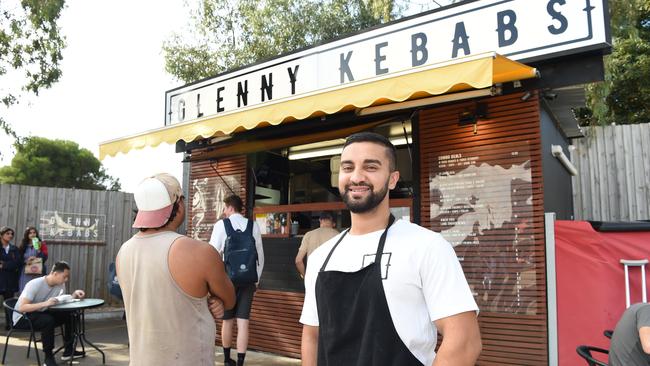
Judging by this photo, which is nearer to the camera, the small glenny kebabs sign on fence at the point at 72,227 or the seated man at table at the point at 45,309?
the seated man at table at the point at 45,309

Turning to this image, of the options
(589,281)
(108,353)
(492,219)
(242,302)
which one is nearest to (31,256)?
(108,353)

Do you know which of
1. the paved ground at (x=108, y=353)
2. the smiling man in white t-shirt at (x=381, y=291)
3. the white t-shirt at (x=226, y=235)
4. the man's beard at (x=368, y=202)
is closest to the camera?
the smiling man in white t-shirt at (x=381, y=291)

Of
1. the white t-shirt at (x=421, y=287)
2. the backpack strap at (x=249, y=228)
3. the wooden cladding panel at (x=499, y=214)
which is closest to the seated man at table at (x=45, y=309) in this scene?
the backpack strap at (x=249, y=228)

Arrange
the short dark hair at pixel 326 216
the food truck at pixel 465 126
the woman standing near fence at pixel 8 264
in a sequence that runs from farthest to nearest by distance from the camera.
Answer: the woman standing near fence at pixel 8 264, the short dark hair at pixel 326 216, the food truck at pixel 465 126

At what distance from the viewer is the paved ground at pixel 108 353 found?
18.2 ft

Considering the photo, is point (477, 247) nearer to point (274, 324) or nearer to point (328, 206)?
point (328, 206)

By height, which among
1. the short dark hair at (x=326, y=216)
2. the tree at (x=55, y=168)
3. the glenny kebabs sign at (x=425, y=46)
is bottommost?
the short dark hair at (x=326, y=216)

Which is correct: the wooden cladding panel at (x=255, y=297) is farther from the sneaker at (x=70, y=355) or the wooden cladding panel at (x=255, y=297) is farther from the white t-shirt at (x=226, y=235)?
the sneaker at (x=70, y=355)

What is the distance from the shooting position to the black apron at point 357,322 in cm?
151

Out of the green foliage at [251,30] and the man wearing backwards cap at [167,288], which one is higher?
the green foliage at [251,30]

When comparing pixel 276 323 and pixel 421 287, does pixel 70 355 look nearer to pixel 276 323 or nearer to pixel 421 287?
pixel 276 323

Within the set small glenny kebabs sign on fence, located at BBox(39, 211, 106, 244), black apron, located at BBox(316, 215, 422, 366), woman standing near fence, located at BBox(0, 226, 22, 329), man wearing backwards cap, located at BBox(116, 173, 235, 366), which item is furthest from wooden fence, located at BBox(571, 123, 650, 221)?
woman standing near fence, located at BBox(0, 226, 22, 329)

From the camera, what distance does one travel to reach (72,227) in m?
9.12

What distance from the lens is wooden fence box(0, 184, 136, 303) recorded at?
8602 mm
